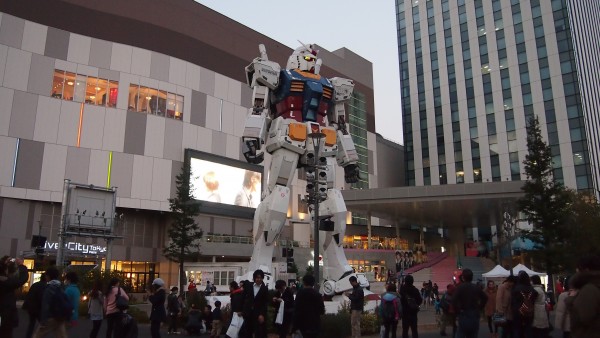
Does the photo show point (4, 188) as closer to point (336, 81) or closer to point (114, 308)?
point (336, 81)

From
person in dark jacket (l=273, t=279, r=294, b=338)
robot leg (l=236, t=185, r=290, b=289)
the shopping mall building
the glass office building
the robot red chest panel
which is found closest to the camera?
person in dark jacket (l=273, t=279, r=294, b=338)

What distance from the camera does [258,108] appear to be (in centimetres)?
1508

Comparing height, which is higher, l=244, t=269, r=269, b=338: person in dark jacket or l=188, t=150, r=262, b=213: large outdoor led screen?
l=188, t=150, r=262, b=213: large outdoor led screen

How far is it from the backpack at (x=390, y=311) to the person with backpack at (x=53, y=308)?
245 inches

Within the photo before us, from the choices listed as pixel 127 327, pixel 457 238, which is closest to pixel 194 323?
pixel 127 327

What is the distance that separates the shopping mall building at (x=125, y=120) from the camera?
36781 mm

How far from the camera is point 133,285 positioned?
42844 millimetres

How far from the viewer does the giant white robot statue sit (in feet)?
48.2

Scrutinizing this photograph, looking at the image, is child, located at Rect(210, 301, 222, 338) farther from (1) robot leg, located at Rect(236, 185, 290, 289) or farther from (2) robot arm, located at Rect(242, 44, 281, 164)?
(2) robot arm, located at Rect(242, 44, 281, 164)

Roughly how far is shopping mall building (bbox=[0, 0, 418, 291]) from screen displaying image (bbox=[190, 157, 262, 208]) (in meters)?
0.58

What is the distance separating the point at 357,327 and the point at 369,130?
56208mm

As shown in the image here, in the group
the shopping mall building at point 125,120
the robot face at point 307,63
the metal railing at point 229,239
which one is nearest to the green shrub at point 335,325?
the robot face at point 307,63

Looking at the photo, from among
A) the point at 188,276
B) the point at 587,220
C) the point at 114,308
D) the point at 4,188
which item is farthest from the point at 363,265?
the point at 114,308

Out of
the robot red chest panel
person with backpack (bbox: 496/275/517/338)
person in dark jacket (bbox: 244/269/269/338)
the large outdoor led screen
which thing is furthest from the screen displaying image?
person with backpack (bbox: 496/275/517/338)
